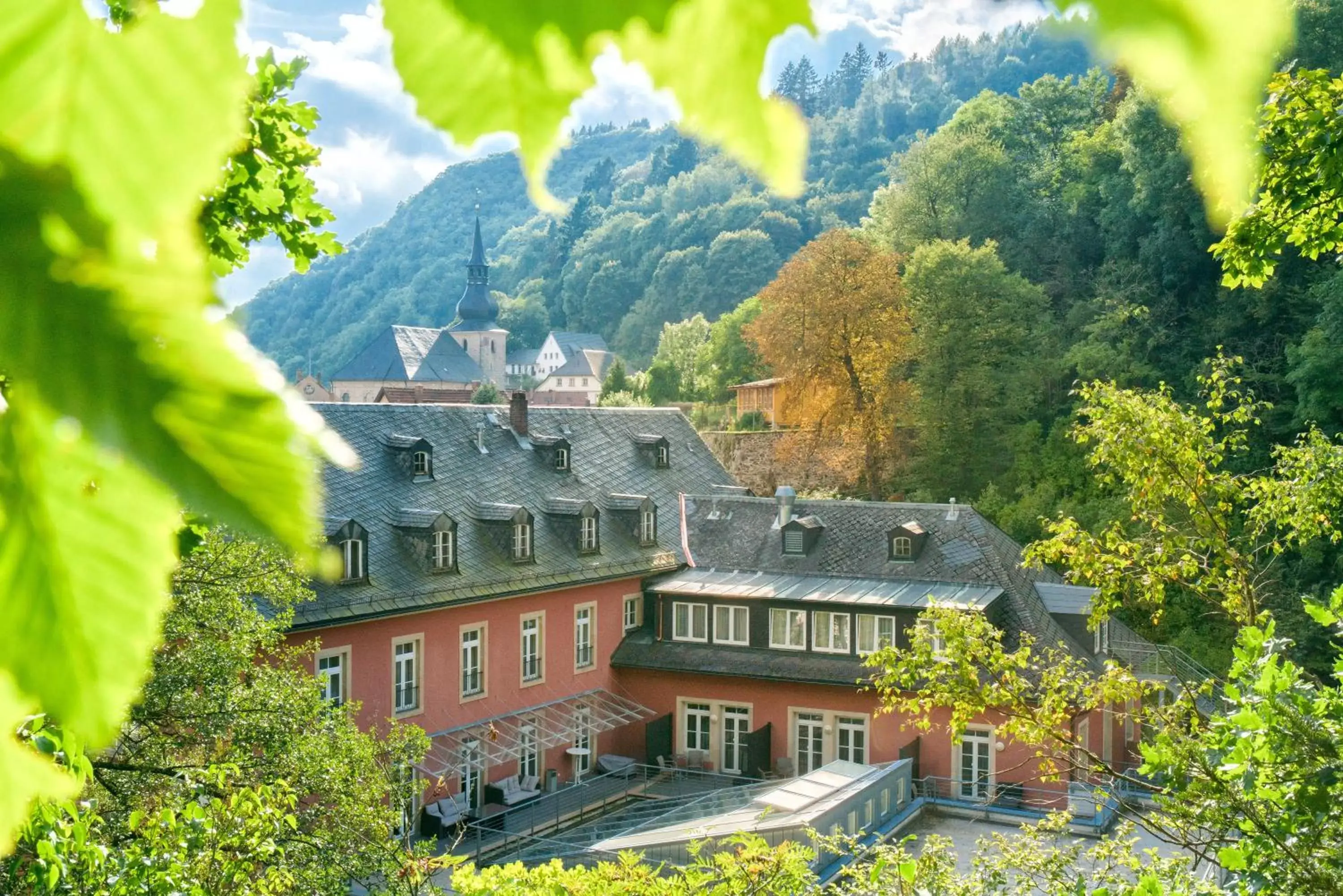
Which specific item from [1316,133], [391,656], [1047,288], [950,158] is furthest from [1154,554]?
[950,158]

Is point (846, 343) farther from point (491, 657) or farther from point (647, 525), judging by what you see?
point (491, 657)

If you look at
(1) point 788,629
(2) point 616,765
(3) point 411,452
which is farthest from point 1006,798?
(3) point 411,452

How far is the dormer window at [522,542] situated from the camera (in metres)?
23.0

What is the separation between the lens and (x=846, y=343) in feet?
107

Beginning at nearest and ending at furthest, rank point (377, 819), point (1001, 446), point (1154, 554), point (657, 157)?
point (657, 157) → point (1154, 554) → point (377, 819) → point (1001, 446)

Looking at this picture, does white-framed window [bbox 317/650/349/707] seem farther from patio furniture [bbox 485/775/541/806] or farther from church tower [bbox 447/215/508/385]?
church tower [bbox 447/215/508/385]

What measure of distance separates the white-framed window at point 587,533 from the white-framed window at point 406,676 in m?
4.86

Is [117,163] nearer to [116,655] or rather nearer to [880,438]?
[116,655]

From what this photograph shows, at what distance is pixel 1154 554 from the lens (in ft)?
29.8

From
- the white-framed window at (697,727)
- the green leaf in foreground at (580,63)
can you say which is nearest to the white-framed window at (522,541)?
the white-framed window at (697,727)

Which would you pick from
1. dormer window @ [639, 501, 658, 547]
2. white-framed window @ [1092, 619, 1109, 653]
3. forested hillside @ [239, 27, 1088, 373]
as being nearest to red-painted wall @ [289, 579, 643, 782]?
dormer window @ [639, 501, 658, 547]

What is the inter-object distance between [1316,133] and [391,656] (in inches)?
663

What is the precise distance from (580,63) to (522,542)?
23.1 meters

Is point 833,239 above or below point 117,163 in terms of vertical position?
above
